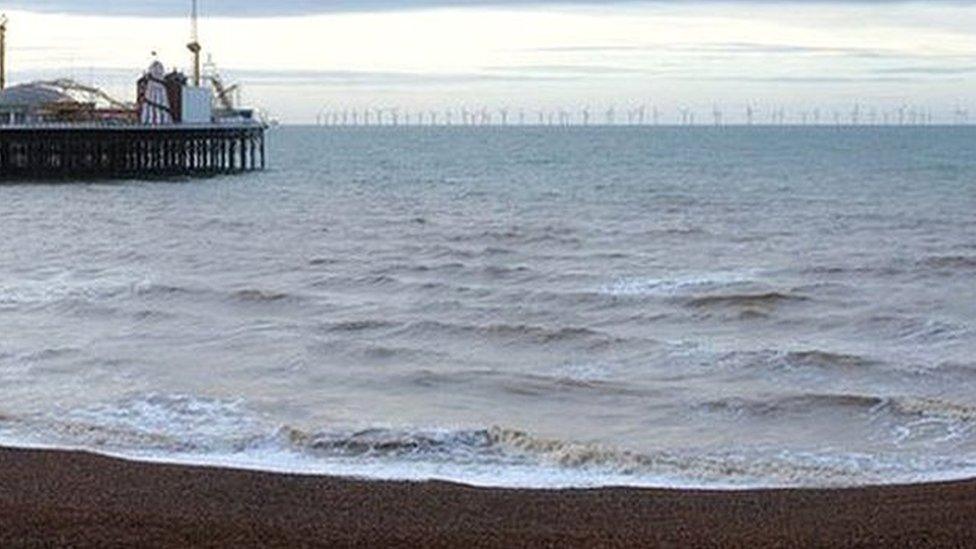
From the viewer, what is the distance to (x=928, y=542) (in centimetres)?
1065

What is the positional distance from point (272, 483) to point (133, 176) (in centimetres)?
6070

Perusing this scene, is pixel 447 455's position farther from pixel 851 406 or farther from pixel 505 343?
pixel 505 343

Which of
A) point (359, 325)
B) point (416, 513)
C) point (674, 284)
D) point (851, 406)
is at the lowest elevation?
point (674, 284)

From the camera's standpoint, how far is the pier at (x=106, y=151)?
224 feet

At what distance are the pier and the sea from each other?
49.5ft

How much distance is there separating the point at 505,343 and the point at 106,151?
165 ft

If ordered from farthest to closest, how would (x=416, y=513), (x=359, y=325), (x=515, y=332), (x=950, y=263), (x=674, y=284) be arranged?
(x=950, y=263) → (x=674, y=284) → (x=359, y=325) → (x=515, y=332) → (x=416, y=513)

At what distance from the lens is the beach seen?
1084 centimetres

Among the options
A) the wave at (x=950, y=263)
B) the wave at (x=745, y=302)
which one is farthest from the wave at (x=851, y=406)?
the wave at (x=950, y=263)

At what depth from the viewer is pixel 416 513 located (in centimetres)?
1224

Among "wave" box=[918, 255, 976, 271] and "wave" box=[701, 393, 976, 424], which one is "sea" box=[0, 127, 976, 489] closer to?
"wave" box=[701, 393, 976, 424]

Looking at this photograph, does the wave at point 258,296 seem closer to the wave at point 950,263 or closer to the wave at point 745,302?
the wave at point 745,302

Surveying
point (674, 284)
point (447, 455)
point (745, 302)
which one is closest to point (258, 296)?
point (674, 284)

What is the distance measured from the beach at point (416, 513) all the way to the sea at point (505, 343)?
3.75 feet
